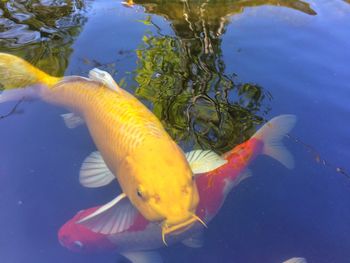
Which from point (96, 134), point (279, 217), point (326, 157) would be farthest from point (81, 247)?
point (326, 157)

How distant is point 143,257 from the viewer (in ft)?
8.23

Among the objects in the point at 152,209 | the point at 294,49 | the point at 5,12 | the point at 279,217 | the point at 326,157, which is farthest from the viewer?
the point at 5,12

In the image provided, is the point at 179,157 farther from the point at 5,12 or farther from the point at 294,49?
the point at 5,12

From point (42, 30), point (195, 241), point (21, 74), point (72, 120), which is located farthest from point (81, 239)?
point (42, 30)

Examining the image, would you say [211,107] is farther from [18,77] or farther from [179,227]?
[18,77]

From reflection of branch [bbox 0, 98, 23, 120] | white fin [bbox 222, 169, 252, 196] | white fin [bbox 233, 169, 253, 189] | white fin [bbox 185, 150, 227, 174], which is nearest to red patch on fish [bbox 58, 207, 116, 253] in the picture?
white fin [bbox 185, 150, 227, 174]

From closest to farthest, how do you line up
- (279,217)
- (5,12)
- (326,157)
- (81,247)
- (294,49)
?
(81,247) → (279,217) → (326,157) → (294,49) → (5,12)

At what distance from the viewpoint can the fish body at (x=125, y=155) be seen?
2.27 m

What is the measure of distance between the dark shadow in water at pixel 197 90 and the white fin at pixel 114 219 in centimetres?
74

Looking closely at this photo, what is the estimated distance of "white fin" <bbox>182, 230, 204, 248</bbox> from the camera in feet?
8.36

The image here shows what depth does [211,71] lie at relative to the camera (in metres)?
3.84

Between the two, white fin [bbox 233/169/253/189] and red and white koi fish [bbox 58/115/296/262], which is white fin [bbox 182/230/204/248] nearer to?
red and white koi fish [bbox 58/115/296/262]

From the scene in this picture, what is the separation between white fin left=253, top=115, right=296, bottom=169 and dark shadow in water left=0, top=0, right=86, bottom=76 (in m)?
1.92

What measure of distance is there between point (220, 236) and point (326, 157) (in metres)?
1.00
